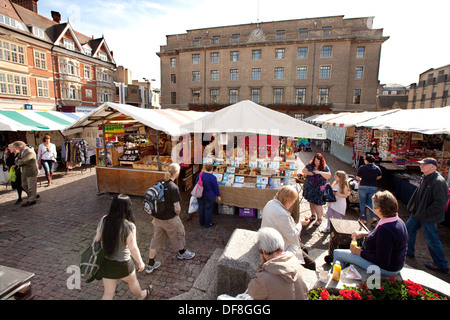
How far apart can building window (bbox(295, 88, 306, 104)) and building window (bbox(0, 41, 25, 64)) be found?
114 feet

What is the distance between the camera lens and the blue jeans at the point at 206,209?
557cm

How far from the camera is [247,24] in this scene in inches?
1513

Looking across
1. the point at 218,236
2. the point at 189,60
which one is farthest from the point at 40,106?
the point at 218,236

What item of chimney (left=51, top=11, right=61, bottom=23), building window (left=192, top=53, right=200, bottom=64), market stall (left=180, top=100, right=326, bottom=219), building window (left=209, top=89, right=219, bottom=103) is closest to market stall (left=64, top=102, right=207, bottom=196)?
market stall (left=180, top=100, right=326, bottom=219)

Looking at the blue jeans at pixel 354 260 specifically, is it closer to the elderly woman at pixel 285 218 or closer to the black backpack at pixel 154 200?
the elderly woman at pixel 285 218

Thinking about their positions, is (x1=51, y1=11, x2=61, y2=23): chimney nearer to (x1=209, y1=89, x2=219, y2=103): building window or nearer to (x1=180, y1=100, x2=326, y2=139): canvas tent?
(x1=209, y1=89, x2=219, y2=103): building window

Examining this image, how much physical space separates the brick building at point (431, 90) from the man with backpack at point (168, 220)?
61494 millimetres

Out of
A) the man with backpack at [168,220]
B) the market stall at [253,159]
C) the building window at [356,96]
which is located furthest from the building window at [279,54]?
the man with backpack at [168,220]

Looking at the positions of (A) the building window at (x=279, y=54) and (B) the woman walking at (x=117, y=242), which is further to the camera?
(A) the building window at (x=279, y=54)

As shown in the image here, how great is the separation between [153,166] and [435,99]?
64581 millimetres

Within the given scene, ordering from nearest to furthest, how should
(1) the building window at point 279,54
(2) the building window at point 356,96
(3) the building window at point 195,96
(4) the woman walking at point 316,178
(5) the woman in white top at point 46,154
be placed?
(4) the woman walking at point 316,178, (5) the woman in white top at point 46,154, (2) the building window at point 356,96, (1) the building window at point 279,54, (3) the building window at point 195,96

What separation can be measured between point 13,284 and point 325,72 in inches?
1557

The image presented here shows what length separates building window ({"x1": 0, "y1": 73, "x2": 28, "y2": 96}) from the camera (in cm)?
2125
